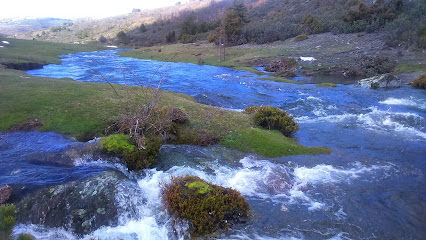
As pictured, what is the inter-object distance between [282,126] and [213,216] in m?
8.59

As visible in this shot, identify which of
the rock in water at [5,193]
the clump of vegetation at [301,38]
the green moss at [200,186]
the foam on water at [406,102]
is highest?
the clump of vegetation at [301,38]

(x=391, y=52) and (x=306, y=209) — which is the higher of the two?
(x=391, y=52)

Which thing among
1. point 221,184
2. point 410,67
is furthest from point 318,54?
point 221,184

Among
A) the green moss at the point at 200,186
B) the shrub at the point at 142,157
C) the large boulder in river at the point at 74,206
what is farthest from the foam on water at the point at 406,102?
the large boulder in river at the point at 74,206

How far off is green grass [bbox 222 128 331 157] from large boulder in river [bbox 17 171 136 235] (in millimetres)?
5784

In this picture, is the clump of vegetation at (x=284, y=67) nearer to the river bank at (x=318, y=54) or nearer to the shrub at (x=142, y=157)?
the river bank at (x=318, y=54)

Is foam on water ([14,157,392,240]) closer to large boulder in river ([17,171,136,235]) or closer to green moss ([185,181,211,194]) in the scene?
→ large boulder in river ([17,171,136,235])

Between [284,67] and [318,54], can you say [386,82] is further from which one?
[318,54]

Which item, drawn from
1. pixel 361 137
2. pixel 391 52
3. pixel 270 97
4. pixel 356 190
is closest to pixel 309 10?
pixel 391 52

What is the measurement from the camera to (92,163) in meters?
9.81

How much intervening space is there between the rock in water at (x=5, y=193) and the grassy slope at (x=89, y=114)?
15.2 feet

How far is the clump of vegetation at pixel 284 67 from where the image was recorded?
35719mm

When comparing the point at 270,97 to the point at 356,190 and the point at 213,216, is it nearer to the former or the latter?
the point at 356,190

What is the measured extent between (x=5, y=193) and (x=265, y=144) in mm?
9266
